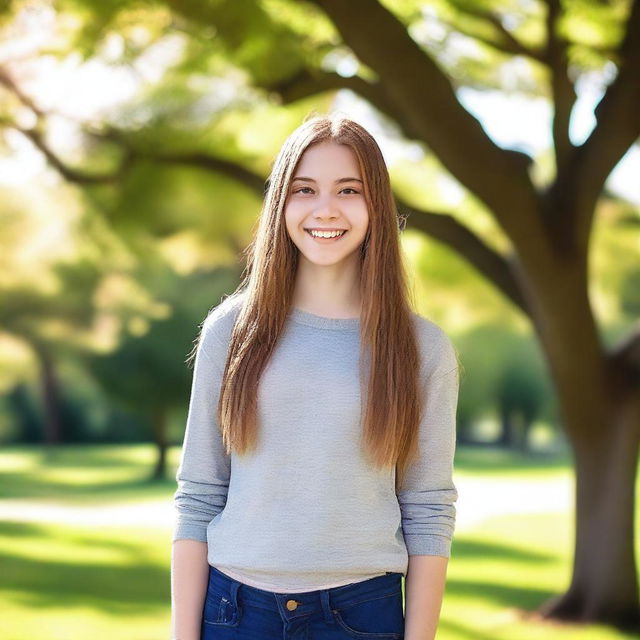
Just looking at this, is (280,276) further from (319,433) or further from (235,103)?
(235,103)

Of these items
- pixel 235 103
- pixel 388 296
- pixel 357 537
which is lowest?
pixel 357 537

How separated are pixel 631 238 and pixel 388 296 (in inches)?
546

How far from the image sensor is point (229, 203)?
10.9m

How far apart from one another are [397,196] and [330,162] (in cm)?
490

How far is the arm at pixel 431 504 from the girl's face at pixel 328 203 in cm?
26

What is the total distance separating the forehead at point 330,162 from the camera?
1.94m

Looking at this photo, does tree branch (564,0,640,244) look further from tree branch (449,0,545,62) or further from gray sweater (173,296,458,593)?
gray sweater (173,296,458,593)

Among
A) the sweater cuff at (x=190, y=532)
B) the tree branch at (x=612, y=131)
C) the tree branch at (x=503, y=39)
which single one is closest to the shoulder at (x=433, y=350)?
the sweater cuff at (x=190, y=532)

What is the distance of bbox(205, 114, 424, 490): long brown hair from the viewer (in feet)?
6.15

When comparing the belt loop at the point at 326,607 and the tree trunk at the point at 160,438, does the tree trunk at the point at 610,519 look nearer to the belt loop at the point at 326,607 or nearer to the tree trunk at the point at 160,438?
the belt loop at the point at 326,607

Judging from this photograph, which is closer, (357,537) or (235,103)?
(357,537)

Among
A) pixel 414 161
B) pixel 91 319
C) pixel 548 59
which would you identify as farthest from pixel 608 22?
pixel 91 319

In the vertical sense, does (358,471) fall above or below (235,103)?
below

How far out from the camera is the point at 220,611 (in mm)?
1872
